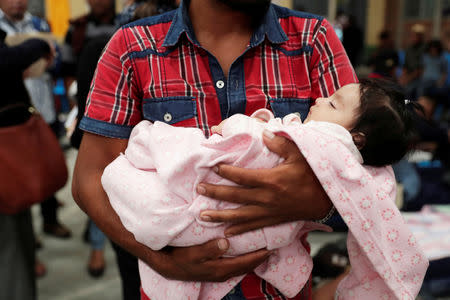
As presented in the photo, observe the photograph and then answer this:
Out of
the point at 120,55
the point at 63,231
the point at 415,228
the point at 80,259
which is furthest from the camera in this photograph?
the point at 63,231

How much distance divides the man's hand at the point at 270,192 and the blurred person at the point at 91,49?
0.95m

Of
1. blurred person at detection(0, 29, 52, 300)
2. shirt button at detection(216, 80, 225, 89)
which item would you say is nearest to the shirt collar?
shirt button at detection(216, 80, 225, 89)

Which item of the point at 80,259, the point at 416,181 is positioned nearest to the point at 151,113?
the point at 416,181

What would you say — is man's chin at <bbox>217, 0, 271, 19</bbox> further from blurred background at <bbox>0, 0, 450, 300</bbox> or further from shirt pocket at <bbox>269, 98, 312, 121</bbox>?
blurred background at <bbox>0, 0, 450, 300</bbox>

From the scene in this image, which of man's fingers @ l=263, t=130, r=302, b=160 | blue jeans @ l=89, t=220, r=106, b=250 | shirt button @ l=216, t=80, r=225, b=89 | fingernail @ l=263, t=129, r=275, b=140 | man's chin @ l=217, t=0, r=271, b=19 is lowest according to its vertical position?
blue jeans @ l=89, t=220, r=106, b=250

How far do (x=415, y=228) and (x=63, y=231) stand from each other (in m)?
2.97

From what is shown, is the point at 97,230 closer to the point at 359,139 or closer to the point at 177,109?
the point at 177,109

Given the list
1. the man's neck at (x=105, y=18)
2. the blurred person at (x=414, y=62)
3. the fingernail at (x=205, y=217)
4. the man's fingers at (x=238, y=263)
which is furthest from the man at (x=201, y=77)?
the blurred person at (x=414, y=62)

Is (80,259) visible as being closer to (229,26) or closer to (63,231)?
(63,231)

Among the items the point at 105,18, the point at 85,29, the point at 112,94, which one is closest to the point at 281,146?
the point at 112,94

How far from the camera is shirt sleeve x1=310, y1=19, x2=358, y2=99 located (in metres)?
1.27

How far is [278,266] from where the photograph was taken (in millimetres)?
1129

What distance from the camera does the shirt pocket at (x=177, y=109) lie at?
1229 mm

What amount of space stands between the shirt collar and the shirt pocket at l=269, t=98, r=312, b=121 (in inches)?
6.7
